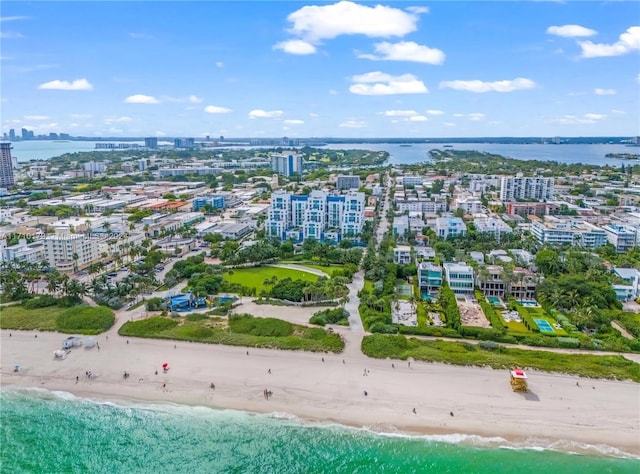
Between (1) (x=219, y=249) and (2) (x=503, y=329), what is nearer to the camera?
(2) (x=503, y=329)

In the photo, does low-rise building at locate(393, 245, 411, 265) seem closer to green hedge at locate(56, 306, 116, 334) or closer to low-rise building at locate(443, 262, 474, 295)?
low-rise building at locate(443, 262, 474, 295)

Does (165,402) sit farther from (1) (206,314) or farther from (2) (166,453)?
Result: (1) (206,314)

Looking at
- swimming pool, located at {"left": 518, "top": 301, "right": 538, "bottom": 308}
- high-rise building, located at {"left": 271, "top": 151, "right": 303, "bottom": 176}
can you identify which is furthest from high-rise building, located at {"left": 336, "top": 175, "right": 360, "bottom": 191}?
swimming pool, located at {"left": 518, "top": 301, "right": 538, "bottom": 308}

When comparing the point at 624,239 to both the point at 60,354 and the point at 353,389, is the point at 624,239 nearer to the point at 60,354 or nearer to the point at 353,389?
the point at 353,389

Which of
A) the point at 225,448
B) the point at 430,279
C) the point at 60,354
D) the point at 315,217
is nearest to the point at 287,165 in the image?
the point at 315,217

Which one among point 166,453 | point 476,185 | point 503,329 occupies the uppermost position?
point 476,185

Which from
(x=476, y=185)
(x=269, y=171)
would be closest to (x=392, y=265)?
(x=476, y=185)
